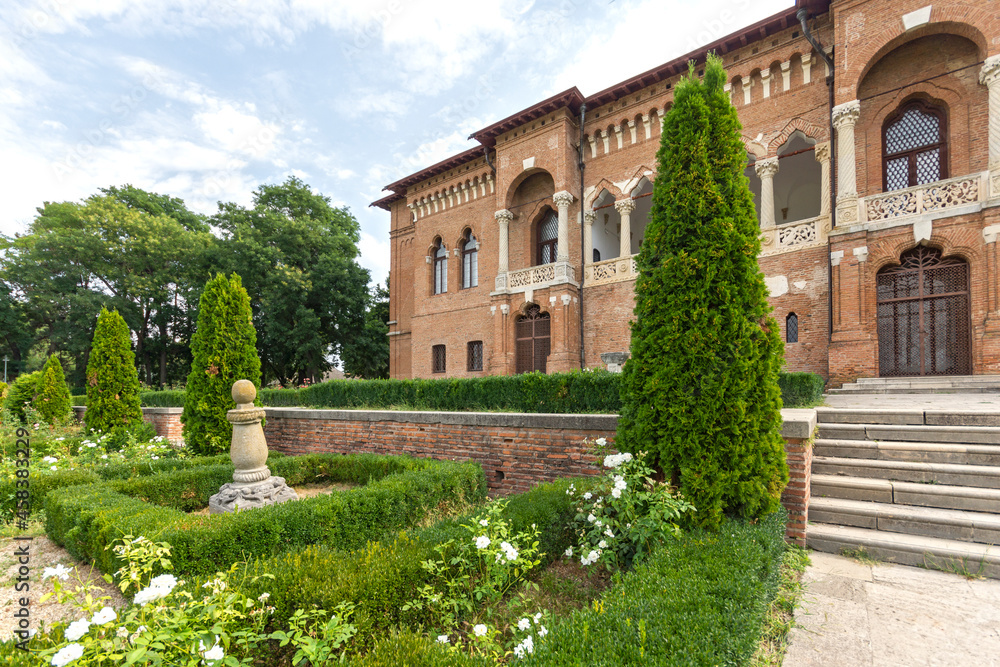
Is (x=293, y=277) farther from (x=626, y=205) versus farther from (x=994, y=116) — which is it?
(x=994, y=116)

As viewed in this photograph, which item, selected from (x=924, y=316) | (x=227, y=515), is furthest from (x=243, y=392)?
(x=924, y=316)

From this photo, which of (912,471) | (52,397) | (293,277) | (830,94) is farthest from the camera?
(293,277)

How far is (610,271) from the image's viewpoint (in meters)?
14.5

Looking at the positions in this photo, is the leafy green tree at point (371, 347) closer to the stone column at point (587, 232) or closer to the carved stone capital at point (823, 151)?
the stone column at point (587, 232)

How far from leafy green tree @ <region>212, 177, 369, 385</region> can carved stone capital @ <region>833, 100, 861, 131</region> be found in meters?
21.6

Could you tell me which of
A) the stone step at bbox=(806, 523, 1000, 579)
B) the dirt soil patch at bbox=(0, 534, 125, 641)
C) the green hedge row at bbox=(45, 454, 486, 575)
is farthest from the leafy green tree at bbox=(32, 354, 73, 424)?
the stone step at bbox=(806, 523, 1000, 579)

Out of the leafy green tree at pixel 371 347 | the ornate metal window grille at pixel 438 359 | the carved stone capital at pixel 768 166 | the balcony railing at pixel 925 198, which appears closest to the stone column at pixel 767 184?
the carved stone capital at pixel 768 166

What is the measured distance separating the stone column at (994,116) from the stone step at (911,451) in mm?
7832

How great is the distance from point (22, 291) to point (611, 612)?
38.9 meters

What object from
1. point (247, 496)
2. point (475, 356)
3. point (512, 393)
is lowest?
point (247, 496)

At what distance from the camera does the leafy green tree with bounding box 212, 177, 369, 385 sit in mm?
22359

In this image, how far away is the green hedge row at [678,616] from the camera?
1956 millimetres

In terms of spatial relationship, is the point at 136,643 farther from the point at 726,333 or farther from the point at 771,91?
the point at 771,91

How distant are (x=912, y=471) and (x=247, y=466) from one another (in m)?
7.73
